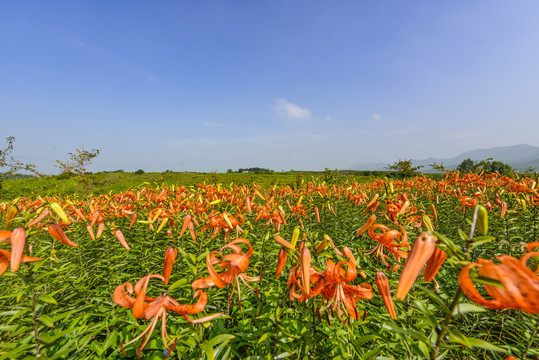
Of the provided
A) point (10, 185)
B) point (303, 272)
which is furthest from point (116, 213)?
point (10, 185)

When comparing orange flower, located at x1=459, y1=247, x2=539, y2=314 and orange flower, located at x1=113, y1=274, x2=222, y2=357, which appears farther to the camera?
orange flower, located at x1=113, y1=274, x2=222, y2=357

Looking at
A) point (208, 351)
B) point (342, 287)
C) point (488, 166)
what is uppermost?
point (488, 166)

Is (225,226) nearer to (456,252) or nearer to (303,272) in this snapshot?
(303,272)

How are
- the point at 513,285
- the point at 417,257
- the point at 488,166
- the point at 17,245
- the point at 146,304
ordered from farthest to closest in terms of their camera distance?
the point at 488,166 → the point at 17,245 → the point at 146,304 → the point at 417,257 → the point at 513,285

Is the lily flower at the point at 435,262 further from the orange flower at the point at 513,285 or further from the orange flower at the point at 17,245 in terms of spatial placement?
the orange flower at the point at 17,245

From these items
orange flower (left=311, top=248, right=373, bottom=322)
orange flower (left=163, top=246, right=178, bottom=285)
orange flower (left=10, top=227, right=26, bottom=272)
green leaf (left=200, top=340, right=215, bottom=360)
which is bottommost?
green leaf (left=200, top=340, right=215, bottom=360)

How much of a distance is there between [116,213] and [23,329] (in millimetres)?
1715

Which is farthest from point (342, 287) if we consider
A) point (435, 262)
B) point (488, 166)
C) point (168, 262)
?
point (488, 166)

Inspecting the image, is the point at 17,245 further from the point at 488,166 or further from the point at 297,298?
the point at 488,166

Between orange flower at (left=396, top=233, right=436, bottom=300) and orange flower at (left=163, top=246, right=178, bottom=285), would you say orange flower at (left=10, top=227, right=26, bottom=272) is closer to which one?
orange flower at (left=163, top=246, right=178, bottom=285)

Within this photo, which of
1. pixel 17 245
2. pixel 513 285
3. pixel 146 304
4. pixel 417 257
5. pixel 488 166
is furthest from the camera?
pixel 488 166

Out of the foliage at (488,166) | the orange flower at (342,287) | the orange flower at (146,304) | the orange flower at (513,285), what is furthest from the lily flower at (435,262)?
the foliage at (488,166)

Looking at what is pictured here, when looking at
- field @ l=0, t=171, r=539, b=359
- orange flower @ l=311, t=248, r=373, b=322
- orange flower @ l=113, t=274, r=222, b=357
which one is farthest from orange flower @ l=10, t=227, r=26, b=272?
orange flower @ l=311, t=248, r=373, b=322

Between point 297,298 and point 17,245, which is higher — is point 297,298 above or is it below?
below
